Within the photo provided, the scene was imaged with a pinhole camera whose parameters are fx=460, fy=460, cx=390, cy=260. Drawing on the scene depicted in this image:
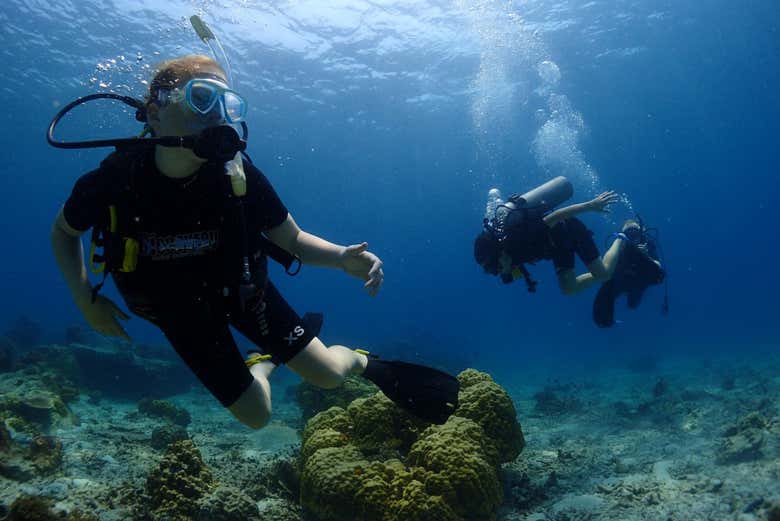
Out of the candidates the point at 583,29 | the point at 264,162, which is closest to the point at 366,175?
the point at 264,162

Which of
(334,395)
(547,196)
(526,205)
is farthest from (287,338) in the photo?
(547,196)

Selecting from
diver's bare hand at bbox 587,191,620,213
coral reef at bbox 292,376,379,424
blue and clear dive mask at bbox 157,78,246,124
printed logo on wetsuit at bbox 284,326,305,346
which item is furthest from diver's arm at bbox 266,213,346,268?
diver's bare hand at bbox 587,191,620,213

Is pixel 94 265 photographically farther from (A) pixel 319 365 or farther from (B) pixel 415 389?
(B) pixel 415 389

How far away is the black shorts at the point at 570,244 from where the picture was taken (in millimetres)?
8477

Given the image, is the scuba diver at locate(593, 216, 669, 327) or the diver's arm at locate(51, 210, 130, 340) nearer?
the diver's arm at locate(51, 210, 130, 340)

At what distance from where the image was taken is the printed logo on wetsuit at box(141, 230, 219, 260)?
3.31m

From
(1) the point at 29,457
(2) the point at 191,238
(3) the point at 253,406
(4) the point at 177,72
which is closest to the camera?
(4) the point at 177,72

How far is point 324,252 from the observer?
4.31 m

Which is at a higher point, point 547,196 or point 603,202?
point 547,196

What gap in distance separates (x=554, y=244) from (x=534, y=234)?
66 centimetres

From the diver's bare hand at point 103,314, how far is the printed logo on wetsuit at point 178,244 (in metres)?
0.57

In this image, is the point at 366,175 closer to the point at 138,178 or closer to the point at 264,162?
the point at 264,162

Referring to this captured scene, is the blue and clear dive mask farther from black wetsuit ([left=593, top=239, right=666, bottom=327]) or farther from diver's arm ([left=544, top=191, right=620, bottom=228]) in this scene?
black wetsuit ([left=593, top=239, right=666, bottom=327])

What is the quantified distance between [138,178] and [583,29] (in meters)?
32.2
